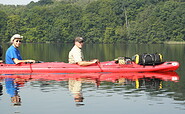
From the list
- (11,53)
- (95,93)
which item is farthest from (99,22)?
(95,93)

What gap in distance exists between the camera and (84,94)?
15391 mm

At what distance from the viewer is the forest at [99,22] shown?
100 meters

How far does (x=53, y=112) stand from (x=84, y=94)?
2780mm

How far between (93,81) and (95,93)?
313cm

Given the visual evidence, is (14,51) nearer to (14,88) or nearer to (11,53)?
(11,53)

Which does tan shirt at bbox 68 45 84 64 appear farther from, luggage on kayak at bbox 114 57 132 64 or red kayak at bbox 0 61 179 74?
luggage on kayak at bbox 114 57 132 64

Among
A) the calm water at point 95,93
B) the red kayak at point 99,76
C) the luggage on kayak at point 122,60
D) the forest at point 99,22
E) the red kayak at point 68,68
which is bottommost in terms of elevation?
the calm water at point 95,93

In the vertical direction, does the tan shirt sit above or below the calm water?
above

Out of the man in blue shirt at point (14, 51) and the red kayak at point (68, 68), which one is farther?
the red kayak at point (68, 68)

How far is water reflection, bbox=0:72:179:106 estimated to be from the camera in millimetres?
16436

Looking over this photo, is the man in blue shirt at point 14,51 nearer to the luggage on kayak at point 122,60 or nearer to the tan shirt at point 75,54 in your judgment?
the tan shirt at point 75,54

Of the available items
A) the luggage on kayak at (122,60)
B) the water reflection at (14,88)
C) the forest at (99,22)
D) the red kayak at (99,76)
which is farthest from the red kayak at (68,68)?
the forest at (99,22)

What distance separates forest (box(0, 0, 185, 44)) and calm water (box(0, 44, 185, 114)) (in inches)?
3069

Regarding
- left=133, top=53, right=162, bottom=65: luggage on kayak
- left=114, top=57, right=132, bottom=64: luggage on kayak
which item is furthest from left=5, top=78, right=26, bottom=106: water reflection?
left=133, top=53, right=162, bottom=65: luggage on kayak
